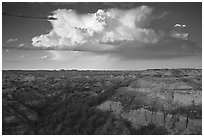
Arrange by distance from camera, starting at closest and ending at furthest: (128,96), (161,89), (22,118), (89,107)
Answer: (22,118) → (89,107) → (128,96) → (161,89)

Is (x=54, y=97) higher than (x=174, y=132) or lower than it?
higher

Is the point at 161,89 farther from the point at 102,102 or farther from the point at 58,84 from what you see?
the point at 58,84

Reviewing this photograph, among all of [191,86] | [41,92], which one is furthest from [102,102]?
[191,86]

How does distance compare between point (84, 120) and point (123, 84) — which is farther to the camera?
point (123, 84)

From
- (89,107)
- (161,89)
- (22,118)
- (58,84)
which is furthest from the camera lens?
(58,84)

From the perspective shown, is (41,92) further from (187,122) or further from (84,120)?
(187,122)

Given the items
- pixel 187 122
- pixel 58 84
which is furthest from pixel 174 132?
pixel 58 84
